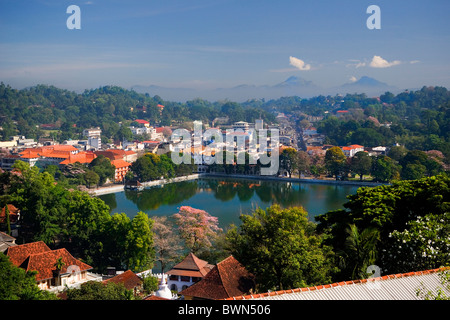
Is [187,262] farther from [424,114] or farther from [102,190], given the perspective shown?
[424,114]

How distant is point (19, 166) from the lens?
10.8 metres

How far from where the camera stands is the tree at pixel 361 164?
659 inches

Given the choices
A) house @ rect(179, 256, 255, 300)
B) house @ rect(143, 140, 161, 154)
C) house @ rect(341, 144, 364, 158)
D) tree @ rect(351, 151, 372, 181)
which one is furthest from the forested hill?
house @ rect(179, 256, 255, 300)

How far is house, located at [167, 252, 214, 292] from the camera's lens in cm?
600

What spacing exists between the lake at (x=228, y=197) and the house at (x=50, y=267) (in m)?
4.73

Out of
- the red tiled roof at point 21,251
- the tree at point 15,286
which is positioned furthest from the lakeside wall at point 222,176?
the tree at point 15,286

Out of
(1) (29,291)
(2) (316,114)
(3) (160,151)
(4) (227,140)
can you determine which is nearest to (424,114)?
(4) (227,140)

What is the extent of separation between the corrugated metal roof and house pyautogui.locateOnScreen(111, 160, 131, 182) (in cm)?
1538

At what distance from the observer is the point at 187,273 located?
6.03 meters

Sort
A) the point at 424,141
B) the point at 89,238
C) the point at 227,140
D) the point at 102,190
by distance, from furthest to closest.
Answer: the point at 227,140 < the point at 424,141 < the point at 102,190 < the point at 89,238

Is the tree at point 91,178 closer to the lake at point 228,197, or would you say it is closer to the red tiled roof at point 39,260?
the lake at point 228,197

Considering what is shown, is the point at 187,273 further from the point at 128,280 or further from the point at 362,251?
the point at 362,251

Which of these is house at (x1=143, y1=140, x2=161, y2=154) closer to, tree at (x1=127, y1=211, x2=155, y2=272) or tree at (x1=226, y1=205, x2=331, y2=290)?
tree at (x1=127, y1=211, x2=155, y2=272)

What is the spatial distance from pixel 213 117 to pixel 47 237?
3693 cm
